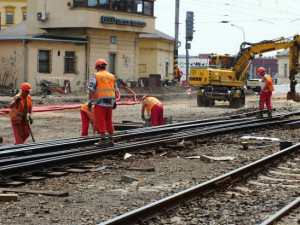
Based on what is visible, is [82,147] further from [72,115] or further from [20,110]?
Result: [72,115]

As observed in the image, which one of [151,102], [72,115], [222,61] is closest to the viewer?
[151,102]

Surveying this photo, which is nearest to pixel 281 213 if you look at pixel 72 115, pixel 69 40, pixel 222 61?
pixel 72 115

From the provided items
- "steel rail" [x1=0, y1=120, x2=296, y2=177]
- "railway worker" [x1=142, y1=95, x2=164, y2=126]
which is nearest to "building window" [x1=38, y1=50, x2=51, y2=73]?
"railway worker" [x1=142, y1=95, x2=164, y2=126]

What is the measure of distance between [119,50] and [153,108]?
95.8 feet

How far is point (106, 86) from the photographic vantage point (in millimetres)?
12836

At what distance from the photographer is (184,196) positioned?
336 inches

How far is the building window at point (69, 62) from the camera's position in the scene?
4353cm

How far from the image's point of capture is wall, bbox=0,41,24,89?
138 feet

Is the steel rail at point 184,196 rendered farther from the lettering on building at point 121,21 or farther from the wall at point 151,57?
Result: the wall at point 151,57

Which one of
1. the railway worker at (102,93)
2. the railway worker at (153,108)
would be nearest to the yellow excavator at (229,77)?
the railway worker at (153,108)

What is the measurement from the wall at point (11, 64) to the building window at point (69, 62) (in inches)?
122

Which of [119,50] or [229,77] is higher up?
[119,50]

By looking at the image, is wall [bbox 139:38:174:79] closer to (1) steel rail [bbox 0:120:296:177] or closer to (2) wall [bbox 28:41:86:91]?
(2) wall [bbox 28:41:86:91]

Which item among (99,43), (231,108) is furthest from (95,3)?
(231,108)
